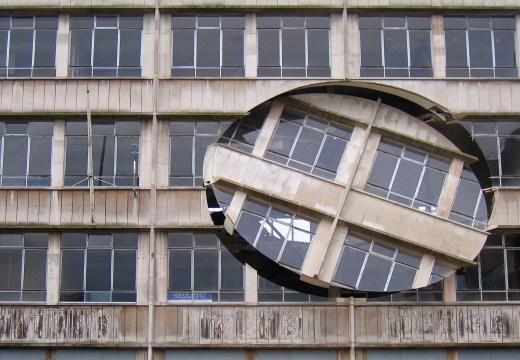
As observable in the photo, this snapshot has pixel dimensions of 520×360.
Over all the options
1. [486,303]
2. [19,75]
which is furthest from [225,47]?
[486,303]

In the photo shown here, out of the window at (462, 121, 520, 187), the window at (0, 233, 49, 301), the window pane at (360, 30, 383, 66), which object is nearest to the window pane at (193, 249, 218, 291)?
the window at (0, 233, 49, 301)

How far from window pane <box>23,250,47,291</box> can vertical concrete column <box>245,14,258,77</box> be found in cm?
965

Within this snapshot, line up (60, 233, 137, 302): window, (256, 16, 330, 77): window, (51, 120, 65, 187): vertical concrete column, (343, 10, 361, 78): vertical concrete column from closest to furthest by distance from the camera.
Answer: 1. (60, 233, 137, 302): window
2. (51, 120, 65, 187): vertical concrete column
3. (343, 10, 361, 78): vertical concrete column
4. (256, 16, 330, 77): window

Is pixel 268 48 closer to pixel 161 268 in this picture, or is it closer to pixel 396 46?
pixel 396 46

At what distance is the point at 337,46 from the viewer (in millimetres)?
36156

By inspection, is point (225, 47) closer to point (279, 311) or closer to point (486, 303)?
point (279, 311)

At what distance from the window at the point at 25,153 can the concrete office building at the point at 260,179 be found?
79 mm

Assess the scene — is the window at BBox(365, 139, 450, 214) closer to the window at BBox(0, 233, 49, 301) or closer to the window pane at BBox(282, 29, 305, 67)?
the window pane at BBox(282, 29, 305, 67)

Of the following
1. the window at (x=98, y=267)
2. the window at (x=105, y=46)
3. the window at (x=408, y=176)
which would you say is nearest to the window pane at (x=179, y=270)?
the window at (x=98, y=267)

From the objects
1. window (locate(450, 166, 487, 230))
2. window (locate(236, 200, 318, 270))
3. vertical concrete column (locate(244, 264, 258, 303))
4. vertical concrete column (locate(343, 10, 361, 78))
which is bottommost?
vertical concrete column (locate(244, 264, 258, 303))

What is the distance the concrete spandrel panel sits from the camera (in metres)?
34.1

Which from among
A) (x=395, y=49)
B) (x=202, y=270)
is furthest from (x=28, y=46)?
(x=395, y=49)

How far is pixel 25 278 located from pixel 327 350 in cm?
1071

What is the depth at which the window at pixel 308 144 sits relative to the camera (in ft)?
115
